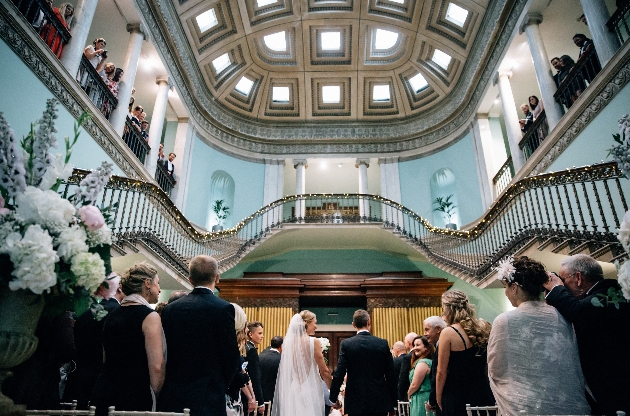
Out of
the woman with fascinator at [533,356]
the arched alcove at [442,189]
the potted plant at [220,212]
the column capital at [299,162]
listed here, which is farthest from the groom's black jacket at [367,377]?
the column capital at [299,162]

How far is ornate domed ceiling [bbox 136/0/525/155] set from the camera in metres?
13.0

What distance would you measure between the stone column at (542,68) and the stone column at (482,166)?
3.37 meters

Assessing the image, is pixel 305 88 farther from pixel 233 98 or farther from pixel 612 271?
pixel 612 271

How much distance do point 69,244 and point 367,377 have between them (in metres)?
2.86

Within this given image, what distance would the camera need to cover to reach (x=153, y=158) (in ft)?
34.8

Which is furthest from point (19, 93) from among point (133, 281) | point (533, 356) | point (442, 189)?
point (442, 189)

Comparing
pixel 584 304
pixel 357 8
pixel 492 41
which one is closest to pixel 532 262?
pixel 584 304

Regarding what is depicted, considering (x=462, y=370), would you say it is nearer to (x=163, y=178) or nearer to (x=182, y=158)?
(x=163, y=178)

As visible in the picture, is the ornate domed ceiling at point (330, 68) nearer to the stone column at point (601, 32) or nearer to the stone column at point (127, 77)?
the stone column at point (127, 77)

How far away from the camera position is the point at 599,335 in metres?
2.07

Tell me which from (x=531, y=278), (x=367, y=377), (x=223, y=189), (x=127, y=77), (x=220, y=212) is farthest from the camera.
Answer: (x=223, y=189)

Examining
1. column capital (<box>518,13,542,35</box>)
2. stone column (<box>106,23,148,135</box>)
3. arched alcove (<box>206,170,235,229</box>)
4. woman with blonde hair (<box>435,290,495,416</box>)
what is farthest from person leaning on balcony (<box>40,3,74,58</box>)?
column capital (<box>518,13,542,35</box>)

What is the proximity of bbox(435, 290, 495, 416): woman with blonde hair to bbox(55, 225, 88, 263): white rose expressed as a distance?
2308 millimetres

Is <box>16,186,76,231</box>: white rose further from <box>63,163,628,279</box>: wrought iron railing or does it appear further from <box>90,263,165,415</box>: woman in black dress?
<box>63,163,628,279</box>: wrought iron railing
